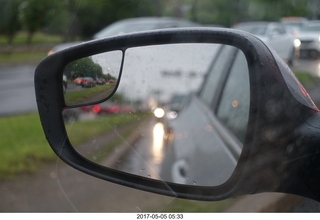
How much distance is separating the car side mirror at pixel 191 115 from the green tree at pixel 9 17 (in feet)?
40.6

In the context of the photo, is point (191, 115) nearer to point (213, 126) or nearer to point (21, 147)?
point (213, 126)

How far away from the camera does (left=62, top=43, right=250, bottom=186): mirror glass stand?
104 inches

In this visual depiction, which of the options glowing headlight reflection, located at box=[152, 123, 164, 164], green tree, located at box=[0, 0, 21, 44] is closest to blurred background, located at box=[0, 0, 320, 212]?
green tree, located at box=[0, 0, 21, 44]

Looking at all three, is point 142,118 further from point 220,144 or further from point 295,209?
point 295,209

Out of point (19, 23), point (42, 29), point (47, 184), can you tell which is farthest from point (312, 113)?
point (19, 23)

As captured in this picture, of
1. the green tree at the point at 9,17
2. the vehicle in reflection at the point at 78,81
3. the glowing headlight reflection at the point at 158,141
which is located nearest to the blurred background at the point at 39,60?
the green tree at the point at 9,17

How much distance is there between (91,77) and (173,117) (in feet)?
5.01

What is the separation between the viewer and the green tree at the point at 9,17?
50.4ft

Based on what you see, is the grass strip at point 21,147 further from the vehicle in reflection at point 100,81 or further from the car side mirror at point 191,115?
the vehicle in reflection at point 100,81

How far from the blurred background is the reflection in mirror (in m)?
1.47

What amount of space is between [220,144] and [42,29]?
1211 cm

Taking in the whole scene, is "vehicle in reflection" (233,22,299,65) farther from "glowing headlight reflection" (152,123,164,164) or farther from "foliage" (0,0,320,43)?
"glowing headlight reflection" (152,123,164,164)

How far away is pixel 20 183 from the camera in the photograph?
16.0 ft
